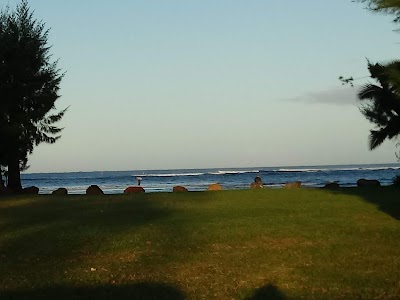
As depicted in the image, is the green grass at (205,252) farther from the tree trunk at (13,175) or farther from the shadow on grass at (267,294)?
the tree trunk at (13,175)

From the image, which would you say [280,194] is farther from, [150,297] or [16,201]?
[150,297]

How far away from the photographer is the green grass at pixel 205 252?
9375 mm

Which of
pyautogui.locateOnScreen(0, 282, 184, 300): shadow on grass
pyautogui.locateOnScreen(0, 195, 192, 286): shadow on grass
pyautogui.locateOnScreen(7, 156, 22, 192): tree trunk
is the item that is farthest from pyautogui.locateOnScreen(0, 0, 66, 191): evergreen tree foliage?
pyautogui.locateOnScreen(0, 282, 184, 300): shadow on grass

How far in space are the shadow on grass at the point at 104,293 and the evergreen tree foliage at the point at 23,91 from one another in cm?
2717

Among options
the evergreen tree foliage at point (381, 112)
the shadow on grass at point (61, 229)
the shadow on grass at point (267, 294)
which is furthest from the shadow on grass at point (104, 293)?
the evergreen tree foliage at point (381, 112)

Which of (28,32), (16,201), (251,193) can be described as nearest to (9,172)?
(28,32)

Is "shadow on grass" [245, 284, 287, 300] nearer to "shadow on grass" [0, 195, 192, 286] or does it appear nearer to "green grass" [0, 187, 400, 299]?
"green grass" [0, 187, 400, 299]

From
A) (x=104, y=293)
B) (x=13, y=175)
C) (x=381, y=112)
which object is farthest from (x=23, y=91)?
(x=104, y=293)

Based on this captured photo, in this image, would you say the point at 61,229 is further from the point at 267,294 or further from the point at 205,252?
the point at 267,294

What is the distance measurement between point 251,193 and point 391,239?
572 inches

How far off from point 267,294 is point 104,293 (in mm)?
2258

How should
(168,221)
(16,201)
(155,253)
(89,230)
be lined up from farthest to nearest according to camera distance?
(16,201)
(168,221)
(89,230)
(155,253)

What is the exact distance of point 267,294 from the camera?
9016mm

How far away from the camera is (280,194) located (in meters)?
27.1
